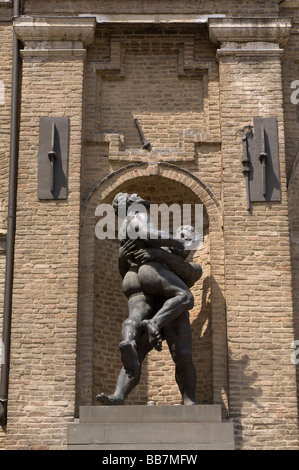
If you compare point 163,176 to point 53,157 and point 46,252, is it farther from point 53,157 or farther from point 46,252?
point 46,252

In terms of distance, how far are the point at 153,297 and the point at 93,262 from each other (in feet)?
4.56

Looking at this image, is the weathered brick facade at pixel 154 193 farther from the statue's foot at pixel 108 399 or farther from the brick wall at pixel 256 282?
the statue's foot at pixel 108 399

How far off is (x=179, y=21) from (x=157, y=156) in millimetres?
1927

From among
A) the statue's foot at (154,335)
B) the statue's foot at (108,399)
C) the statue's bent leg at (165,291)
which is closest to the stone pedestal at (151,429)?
the statue's foot at (108,399)

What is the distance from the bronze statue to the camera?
13.3 m

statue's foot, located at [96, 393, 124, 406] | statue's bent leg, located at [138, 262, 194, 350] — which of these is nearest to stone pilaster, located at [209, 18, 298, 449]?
statue's bent leg, located at [138, 262, 194, 350]

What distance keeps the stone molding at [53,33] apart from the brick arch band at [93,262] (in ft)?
6.10

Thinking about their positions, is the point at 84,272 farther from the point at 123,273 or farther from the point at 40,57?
the point at 40,57

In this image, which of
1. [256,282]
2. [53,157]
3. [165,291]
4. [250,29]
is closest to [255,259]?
[256,282]

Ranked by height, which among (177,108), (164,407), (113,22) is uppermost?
(113,22)

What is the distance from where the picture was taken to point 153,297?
45.4 ft

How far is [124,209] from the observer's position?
1406cm

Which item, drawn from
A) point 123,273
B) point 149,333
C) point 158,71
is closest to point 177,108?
point 158,71

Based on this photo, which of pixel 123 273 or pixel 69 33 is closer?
pixel 123 273
